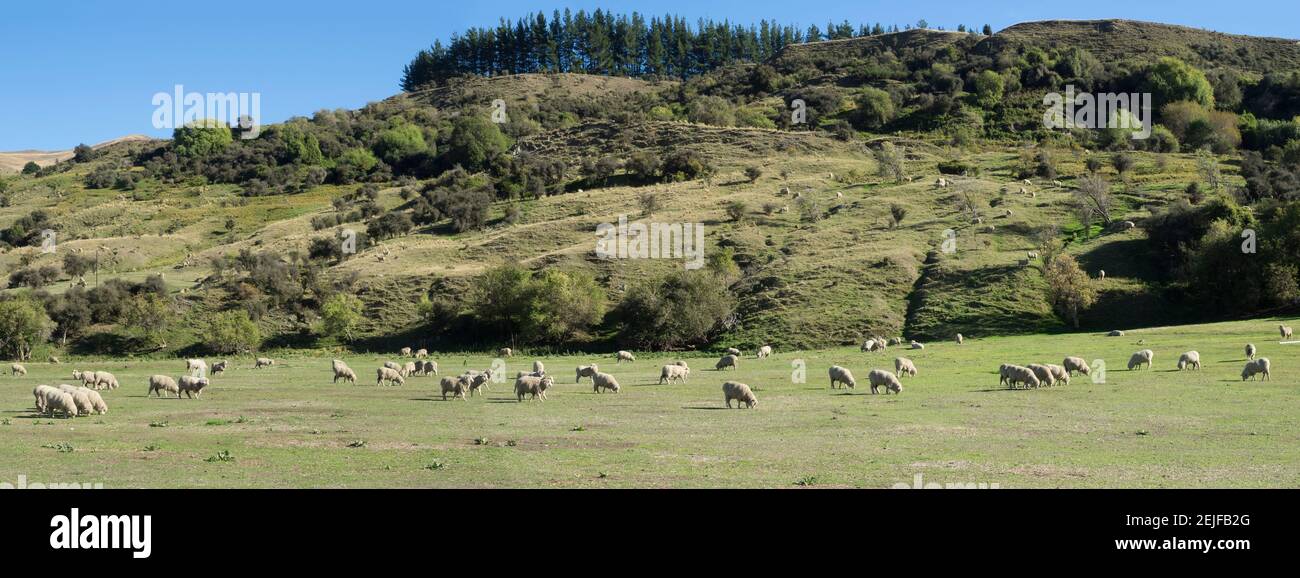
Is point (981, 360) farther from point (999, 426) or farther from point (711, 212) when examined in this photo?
point (711, 212)

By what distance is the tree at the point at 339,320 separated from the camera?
72.0m

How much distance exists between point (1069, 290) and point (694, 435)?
48716 mm

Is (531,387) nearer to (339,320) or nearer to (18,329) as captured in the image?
(339,320)

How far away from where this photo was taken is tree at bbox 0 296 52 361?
220 feet

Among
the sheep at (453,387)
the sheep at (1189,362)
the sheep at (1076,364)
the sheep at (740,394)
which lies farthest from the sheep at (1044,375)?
the sheep at (453,387)

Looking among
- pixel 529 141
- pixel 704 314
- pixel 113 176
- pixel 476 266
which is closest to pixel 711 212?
pixel 476 266

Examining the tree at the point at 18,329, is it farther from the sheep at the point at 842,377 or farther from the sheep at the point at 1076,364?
the sheep at the point at 1076,364

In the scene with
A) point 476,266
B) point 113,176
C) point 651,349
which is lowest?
point 651,349

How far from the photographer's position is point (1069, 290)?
65312 millimetres

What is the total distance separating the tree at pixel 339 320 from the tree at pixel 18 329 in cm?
1820

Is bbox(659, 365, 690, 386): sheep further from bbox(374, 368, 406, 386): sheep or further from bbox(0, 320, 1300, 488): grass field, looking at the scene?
bbox(374, 368, 406, 386): sheep

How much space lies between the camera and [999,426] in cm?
2519
